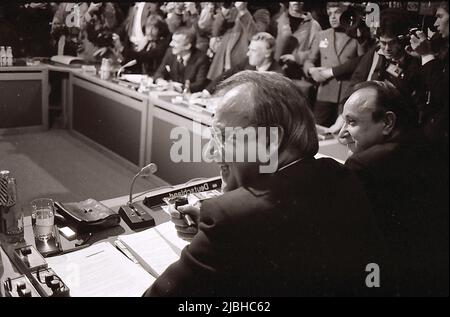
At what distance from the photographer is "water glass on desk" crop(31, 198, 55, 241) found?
1372 mm

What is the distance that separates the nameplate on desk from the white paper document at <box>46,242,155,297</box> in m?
0.35

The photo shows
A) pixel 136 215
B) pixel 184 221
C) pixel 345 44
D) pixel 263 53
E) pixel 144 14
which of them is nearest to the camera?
pixel 184 221

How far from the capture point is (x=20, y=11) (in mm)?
1716

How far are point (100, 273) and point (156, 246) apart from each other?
0.20 m

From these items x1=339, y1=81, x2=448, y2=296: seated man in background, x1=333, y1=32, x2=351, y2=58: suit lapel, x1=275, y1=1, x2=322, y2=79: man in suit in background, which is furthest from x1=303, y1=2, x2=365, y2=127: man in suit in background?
x1=339, y1=81, x2=448, y2=296: seated man in background

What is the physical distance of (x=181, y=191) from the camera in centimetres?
175

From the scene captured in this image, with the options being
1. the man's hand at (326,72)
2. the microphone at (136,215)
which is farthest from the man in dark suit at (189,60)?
the microphone at (136,215)

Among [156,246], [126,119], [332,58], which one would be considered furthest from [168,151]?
[156,246]

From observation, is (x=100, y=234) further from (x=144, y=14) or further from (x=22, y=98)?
(x=144, y=14)

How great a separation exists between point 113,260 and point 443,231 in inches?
33.3

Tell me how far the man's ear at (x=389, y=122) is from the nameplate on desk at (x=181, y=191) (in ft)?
2.44

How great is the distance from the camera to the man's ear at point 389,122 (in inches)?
51.3

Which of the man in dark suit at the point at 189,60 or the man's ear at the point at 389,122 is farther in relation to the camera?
the man in dark suit at the point at 189,60

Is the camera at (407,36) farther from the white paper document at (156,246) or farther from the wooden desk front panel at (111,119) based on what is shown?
the wooden desk front panel at (111,119)
